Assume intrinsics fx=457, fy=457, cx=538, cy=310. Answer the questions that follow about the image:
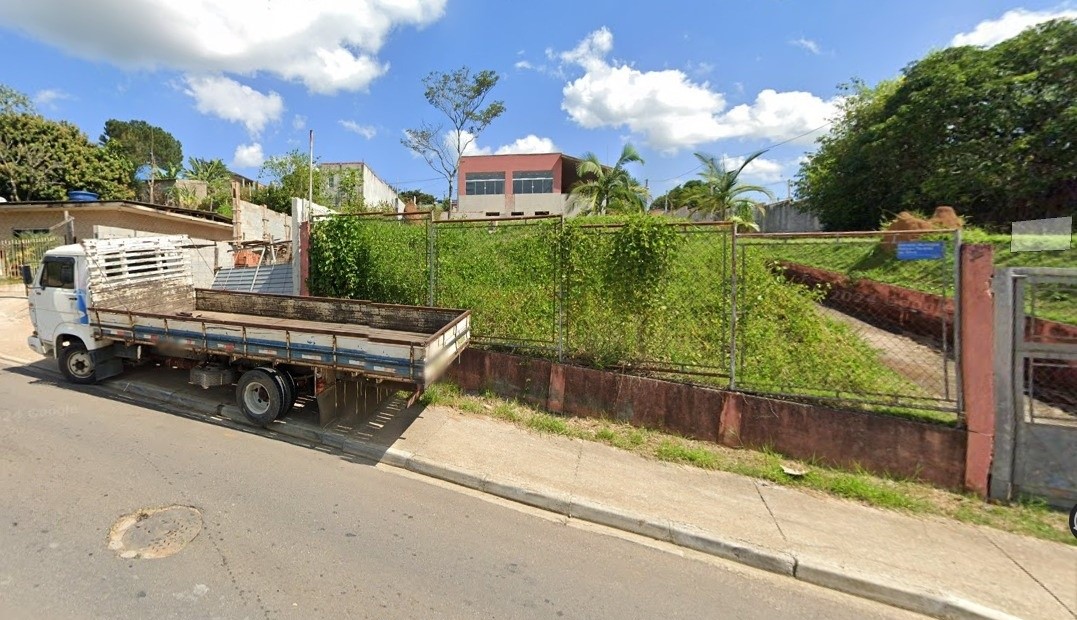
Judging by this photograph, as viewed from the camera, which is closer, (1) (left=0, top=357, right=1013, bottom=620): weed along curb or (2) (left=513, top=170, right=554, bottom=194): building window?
(1) (left=0, top=357, right=1013, bottom=620): weed along curb

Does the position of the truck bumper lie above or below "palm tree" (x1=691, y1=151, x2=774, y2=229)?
below

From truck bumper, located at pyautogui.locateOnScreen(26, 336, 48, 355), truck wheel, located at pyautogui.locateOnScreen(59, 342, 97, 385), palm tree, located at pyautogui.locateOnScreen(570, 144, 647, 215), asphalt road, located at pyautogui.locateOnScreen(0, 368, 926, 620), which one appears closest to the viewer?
asphalt road, located at pyautogui.locateOnScreen(0, 368, 926, 620)

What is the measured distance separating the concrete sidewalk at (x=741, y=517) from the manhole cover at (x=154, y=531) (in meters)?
1.75

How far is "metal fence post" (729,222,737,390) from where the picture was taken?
17.7 feet

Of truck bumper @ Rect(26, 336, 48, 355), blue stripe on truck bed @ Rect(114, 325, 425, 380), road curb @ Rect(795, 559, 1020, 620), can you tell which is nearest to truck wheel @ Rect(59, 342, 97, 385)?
truck bumper @ Rect(26, 336, 48, 355)

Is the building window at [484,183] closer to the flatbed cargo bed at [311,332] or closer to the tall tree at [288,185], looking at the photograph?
the tall tree at [288,185]

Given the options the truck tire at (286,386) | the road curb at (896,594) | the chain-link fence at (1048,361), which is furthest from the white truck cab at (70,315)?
the chain-link fence at (1048,361)

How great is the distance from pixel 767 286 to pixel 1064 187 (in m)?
17.6

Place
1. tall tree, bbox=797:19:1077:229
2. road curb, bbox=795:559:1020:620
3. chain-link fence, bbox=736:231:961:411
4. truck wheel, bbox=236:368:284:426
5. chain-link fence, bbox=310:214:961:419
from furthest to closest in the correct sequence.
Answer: tall tree, bbox=797:19:1077:229 → truck wheel, bbox=236:368:284:426 → chain-link fence, bbox=310:214:961:419 → chain-link fence, bbox=736:231:961:411 → road curb, bbox=795:559:1020:620

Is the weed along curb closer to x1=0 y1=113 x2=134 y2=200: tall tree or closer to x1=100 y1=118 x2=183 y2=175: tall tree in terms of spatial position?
x1=0 y1=113 x2=134 y2=200: tall tree

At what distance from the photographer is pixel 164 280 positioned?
7773mm

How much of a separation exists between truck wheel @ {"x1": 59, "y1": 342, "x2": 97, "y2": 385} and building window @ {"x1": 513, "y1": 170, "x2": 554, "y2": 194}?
1358 inches

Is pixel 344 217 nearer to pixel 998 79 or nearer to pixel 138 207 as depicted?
pixel 138 207

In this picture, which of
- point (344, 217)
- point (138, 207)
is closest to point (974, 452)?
point (344, 217)
